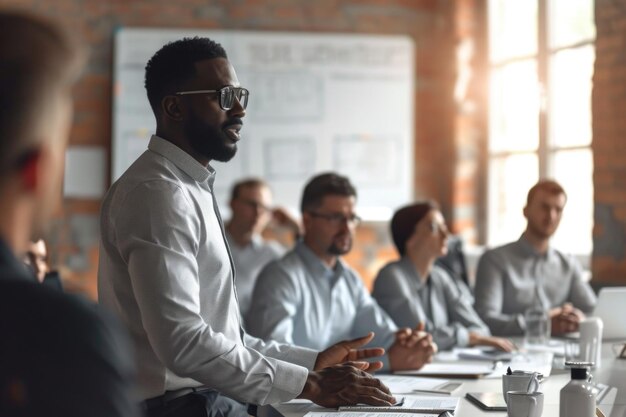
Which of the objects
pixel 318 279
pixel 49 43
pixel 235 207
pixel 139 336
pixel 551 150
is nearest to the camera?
pixel 49 43

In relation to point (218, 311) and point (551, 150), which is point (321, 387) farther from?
point (551, 150)

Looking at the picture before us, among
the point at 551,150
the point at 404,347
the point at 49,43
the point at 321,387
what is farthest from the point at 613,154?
the point at 49,43

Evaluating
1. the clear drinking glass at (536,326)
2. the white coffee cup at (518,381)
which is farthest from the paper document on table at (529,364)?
the white coffee cup at (518,381)

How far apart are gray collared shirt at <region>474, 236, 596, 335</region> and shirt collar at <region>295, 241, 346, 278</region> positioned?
3.21 ft

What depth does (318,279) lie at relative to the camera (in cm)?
327

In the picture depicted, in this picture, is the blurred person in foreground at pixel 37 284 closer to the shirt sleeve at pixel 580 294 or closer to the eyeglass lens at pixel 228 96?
the eyeglass lens at pixel 228 96

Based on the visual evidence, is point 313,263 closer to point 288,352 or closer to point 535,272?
point 288,352

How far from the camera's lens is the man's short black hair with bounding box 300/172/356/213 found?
3.36 m

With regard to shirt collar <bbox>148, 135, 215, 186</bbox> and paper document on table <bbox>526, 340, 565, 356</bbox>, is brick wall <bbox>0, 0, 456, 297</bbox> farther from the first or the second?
shirt collar <bbox>148, 135, 215, 186</bbox>

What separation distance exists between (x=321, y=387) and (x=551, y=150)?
12.9ft

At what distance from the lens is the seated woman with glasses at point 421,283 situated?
11.6ft

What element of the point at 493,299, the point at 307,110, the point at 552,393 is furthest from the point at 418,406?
the point at 307,110

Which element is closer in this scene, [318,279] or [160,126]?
[160,126]

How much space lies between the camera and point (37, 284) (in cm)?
81
